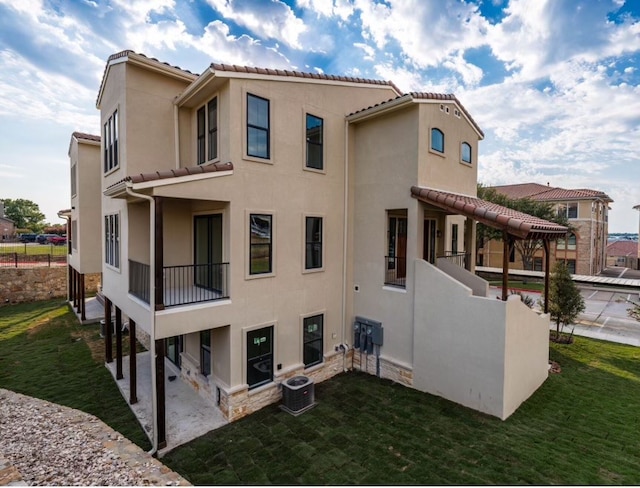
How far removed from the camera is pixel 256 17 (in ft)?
34.9

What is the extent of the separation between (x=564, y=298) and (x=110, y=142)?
18.4 m

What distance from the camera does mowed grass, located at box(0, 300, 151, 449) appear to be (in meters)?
8.90

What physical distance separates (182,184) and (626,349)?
17.6 m

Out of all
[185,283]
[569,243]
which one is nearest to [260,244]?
[185,283]

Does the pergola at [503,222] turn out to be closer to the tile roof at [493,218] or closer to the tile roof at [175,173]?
the tile roof at [493,218]

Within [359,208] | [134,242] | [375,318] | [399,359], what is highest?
[359,208]

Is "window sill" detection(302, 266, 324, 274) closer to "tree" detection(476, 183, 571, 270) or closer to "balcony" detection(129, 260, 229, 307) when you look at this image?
"balcony" detection(129, 260, 229, 307)

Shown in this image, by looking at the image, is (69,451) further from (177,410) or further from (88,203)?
(88,203)

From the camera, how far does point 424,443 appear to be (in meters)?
7.09

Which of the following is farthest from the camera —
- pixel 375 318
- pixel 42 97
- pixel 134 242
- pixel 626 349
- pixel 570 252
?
pixel 570 252

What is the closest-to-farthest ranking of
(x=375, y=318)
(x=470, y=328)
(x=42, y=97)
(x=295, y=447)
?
(x=295, y=447), (x=470, y=328), (x=42, y=97), (x=375, y=318)

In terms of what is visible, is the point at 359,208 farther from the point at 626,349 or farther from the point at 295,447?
the point at 626,349

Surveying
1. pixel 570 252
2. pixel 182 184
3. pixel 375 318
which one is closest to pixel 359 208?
pixel 375 318

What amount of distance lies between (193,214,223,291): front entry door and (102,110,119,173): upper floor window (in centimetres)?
323
